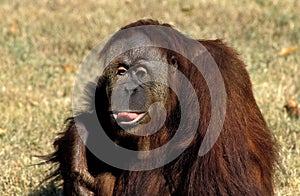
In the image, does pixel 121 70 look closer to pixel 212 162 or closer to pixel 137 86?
pixel 137 86

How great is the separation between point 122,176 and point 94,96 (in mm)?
457

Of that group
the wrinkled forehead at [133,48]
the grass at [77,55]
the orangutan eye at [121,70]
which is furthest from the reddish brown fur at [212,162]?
the grass at [77,55]

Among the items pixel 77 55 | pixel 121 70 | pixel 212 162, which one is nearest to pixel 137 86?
pixel 121 70

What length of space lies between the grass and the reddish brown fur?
78 cm

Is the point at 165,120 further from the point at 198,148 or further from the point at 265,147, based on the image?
the point at 265,147

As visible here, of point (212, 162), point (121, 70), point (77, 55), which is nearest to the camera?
point (212, 162)

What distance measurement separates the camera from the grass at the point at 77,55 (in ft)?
15.2

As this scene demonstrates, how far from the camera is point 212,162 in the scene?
10.4ft

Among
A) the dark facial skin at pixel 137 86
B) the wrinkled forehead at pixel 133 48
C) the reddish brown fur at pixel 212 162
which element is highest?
the wrinkled forehead at pixel 133 48

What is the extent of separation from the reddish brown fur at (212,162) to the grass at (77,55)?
30.5 inches

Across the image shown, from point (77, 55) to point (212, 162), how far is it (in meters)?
3.70

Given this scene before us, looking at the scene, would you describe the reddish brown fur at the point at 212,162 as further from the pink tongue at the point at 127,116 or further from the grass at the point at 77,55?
the grass at the point at 77,55

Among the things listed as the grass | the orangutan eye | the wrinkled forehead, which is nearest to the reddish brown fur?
the wrinkled forehead

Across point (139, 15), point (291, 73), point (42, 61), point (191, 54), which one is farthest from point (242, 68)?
point (139, 15)
